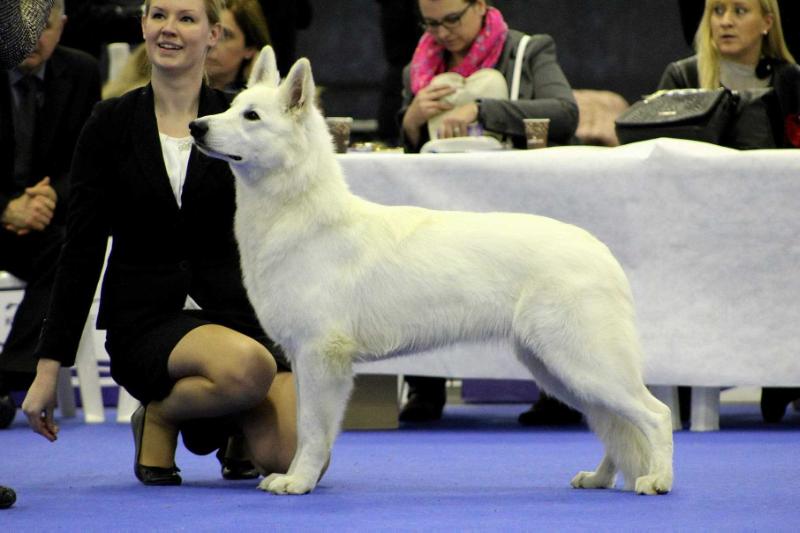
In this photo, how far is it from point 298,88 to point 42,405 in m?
1.10

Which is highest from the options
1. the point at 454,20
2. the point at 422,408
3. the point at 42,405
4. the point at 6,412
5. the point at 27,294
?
the point at 454,20

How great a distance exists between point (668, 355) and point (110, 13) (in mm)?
4068

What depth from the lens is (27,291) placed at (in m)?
5.64

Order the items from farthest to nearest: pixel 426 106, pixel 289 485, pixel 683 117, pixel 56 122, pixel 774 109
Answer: pixel 56 122, pixel 426 106, pixel 774 109, pixel 683 117, pixel 289 485

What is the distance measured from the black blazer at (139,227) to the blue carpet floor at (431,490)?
1.82 feet

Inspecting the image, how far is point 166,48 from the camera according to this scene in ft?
12.0

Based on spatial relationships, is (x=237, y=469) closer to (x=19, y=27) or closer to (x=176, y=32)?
(x=176, y=32)

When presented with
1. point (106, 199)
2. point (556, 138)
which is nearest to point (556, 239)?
point (106, 199)

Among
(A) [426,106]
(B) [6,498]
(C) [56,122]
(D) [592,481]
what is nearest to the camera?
(B) [6,498]

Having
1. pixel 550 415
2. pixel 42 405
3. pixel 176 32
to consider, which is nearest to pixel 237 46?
pixel 176 32

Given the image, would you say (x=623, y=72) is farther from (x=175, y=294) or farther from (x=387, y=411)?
(x=175, y=294)

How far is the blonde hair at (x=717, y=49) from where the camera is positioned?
5480 mm

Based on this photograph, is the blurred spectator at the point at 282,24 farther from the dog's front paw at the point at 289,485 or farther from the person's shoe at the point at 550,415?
the dog's front paw at the point at 289,485

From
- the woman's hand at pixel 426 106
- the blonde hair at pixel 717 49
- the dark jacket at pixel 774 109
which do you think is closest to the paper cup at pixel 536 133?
the woman's hand at pixel 426 106
